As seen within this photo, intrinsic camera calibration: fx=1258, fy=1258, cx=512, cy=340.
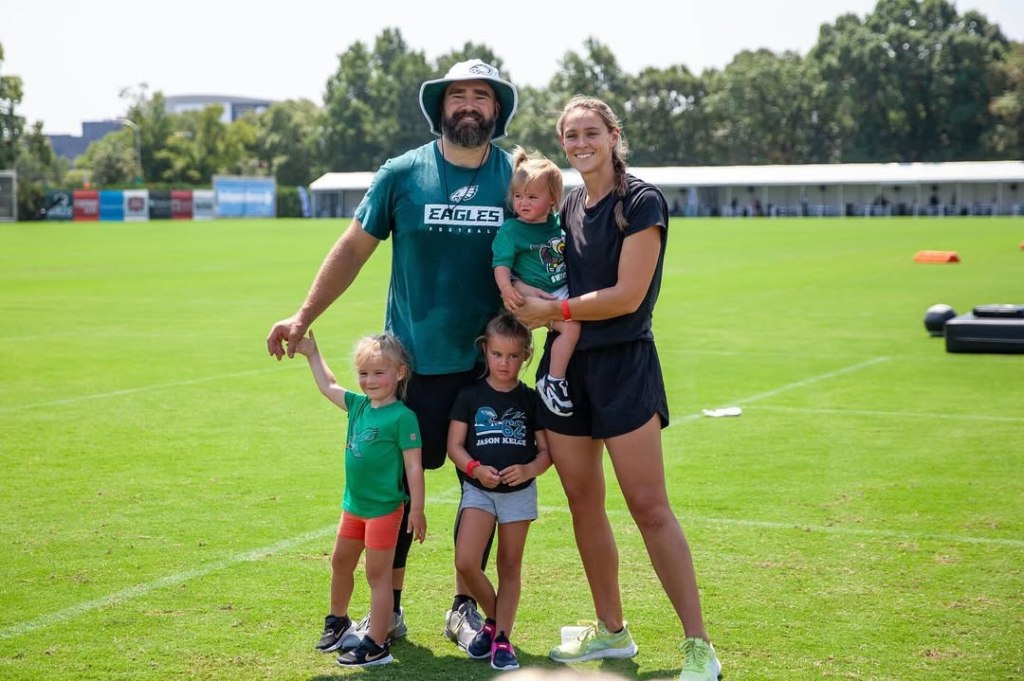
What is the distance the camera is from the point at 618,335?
4.99m

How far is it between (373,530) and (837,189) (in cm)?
8770

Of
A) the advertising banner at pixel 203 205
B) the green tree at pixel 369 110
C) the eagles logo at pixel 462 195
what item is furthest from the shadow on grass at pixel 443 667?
the green tree at pixel 369 110

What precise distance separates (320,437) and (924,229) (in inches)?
1965

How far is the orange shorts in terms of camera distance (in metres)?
5.24

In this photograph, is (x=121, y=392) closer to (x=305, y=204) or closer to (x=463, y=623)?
(x=463, y=623)

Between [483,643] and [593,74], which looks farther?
[593,74]

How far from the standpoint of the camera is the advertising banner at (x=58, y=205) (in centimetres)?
7419

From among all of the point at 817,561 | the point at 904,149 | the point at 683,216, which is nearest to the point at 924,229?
the point at 683,216

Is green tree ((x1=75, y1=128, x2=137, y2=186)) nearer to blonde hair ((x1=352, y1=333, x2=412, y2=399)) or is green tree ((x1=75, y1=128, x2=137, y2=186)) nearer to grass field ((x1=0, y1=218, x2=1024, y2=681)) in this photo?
grass field ((x1=0, y1=218, x2=1024, y2=681))

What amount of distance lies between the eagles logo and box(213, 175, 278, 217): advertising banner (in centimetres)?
7607

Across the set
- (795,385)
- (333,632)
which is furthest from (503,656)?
(795,385)

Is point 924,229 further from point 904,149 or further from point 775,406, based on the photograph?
point 904,149

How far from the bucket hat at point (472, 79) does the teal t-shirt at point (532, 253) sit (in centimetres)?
64

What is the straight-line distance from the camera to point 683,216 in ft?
297
